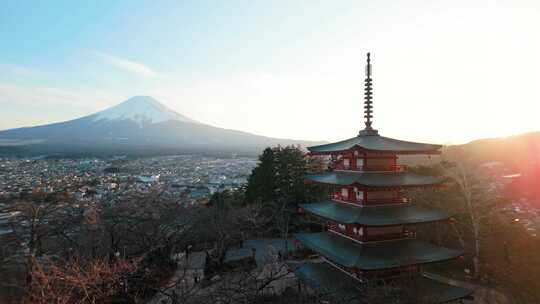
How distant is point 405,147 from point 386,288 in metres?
4.97

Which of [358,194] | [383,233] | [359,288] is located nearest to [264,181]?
[358,194]

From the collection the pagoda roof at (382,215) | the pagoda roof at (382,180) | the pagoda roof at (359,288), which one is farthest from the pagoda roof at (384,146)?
the pagoda roof at (359,288)

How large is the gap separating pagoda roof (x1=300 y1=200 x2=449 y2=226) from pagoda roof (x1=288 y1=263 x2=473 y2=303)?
2106mm

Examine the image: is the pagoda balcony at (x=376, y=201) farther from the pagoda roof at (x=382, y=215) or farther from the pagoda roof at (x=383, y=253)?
the pagoda roof at (x=383, y=253)

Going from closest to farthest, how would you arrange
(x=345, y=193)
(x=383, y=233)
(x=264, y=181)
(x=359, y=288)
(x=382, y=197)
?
(x=359, y=288), (x=383, y=233), (x=382, y=197), (x=345, y=193), (x=264, y=181)

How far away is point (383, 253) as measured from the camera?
11.2 m

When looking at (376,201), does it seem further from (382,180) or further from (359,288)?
(359,288)

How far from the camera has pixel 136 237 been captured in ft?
69.2

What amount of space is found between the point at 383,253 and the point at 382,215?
131 centimetres

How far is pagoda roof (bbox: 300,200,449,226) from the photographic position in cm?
1096

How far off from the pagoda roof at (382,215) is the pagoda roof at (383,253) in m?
1.09

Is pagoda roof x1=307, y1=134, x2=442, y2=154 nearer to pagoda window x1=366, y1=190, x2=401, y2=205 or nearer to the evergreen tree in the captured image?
pagoda window x1=366, y1=190, x2=401, y2=205

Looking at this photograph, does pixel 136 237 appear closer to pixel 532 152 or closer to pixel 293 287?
pixel 293 287

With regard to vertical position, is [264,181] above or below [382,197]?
below
